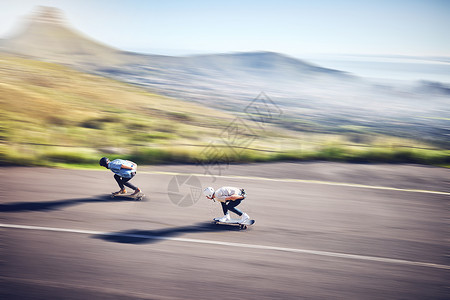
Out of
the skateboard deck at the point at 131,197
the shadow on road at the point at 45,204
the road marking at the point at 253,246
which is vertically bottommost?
the road marking at the point at 253,246

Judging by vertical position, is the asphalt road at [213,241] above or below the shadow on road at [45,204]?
below

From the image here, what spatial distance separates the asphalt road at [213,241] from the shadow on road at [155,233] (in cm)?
2

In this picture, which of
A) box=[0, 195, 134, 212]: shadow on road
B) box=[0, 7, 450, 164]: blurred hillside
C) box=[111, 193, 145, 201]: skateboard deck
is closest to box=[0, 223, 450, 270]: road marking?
box=[0, 195, 134, 212]: shadow on road

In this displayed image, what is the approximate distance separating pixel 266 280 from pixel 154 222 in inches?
94.8

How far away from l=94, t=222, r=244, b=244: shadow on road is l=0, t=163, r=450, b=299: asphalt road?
0.02 meters

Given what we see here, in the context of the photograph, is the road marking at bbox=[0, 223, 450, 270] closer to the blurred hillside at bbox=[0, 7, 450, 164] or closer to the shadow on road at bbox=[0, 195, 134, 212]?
the shadow on road at bbox=[0, 195, 134, 212]

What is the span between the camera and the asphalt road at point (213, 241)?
14.4ft

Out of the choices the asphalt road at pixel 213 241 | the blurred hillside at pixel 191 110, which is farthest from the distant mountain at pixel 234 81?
the asphalt road at pixel 213 241

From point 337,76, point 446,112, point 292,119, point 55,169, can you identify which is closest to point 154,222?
point 55,169

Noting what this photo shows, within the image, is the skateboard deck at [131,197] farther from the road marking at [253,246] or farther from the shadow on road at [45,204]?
the road marking at [253,246]

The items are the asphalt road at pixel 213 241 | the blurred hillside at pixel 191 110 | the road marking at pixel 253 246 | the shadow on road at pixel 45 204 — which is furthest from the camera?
the blurred hillside at pixel 191 110

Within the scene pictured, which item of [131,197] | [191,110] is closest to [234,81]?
[191,110]

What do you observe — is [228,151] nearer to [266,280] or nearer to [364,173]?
[364,173]

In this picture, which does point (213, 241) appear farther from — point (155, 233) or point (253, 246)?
point (155, 233)
